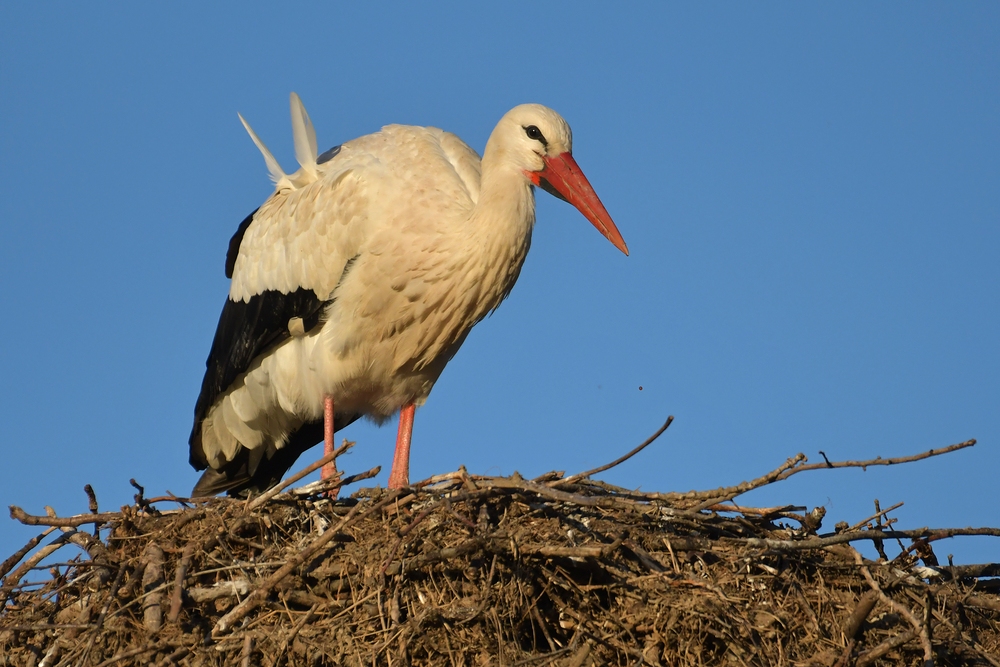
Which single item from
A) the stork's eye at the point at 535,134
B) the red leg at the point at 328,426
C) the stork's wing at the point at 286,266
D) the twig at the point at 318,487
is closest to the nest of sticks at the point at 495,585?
the twig at the point at 318,487

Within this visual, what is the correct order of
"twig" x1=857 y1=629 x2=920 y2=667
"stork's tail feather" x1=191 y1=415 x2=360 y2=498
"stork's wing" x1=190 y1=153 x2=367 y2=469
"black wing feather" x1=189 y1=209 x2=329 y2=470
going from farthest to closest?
"stork's tail feather" x1=191 y1=415 x2=360 y2=498 < "black wing feather" x1=189 y1=209 x2=329 y2=470 < "stork's wing" x1=190 y1=153 x2=367 y2=469 < "twig" x1=857 y1=629 x2=920 y2=667

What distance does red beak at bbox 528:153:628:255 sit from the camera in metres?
5.73

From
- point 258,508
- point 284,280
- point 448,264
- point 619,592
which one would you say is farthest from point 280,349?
point 619,592

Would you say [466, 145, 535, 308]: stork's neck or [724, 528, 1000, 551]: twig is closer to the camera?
[724, 528, 1000, 551]: twig

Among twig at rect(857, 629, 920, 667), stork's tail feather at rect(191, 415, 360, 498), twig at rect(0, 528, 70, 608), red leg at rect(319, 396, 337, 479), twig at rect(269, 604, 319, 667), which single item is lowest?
twig at rect(857, 629, 920, 667)

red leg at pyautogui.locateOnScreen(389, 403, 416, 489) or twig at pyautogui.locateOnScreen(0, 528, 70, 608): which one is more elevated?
red leg at pyautogui.locateOnScreen(389, 403, 416, 489)

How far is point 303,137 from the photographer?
6152 mm

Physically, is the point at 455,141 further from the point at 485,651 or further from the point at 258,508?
the point at 485,651

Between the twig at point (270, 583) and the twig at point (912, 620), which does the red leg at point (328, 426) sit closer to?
the twig at point (270, 583)

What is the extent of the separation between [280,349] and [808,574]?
282 cm

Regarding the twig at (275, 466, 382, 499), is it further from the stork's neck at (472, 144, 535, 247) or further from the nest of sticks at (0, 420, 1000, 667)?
the stork's neck at (472, 144, 535, 247)

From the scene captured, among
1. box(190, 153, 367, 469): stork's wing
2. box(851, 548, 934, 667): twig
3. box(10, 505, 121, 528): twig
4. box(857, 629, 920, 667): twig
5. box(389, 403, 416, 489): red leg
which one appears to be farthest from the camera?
box(389, 403, 416, 489): red leg

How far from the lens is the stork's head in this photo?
5.75m

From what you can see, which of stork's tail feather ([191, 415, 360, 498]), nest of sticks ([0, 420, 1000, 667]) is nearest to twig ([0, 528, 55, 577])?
nest of sticks ([0, 420, 1000, 667])
